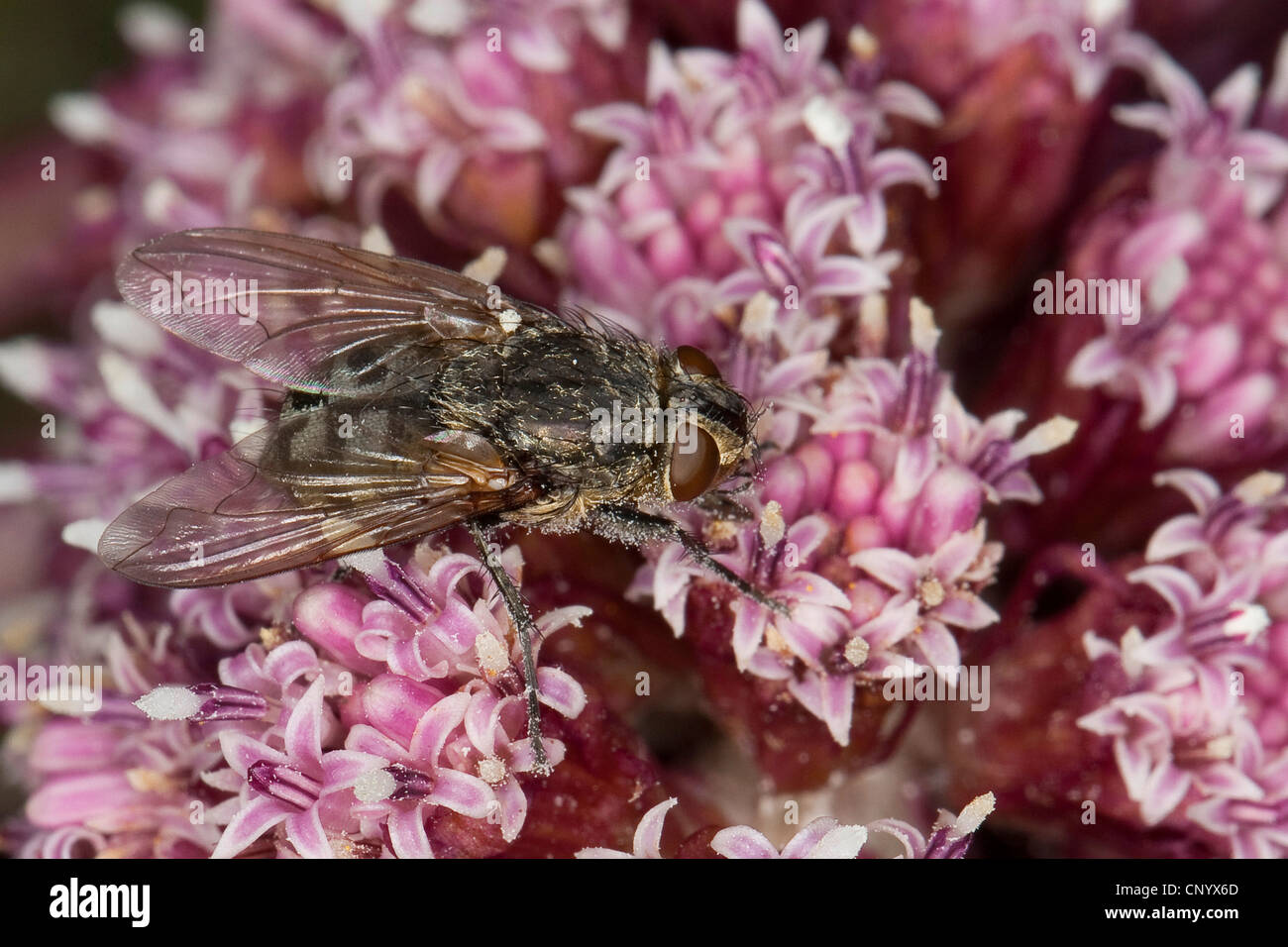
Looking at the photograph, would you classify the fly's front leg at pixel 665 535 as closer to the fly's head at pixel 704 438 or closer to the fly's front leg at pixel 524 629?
the fly's head at pixel 704 438

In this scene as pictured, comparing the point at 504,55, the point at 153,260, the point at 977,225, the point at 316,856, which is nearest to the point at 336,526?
the point at 316,856

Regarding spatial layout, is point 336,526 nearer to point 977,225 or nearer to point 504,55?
point 504,55

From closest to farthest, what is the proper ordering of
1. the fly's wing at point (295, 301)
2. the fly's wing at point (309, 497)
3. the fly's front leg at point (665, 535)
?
the fly's wing at point (309, 497)
the fly's front leg at point (665, 535)
the fly's wing at point (295, 301)

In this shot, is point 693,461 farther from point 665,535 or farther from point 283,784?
point 283,784

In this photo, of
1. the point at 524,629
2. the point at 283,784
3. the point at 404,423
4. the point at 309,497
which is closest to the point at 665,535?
the point at 524,629

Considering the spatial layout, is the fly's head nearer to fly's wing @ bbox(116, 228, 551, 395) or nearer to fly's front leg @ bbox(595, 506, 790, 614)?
fly's front leg @ bbox(595, 506, 790, 614)

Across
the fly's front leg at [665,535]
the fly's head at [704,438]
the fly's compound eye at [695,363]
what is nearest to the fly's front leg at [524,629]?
the fly's front leg at [665,535]

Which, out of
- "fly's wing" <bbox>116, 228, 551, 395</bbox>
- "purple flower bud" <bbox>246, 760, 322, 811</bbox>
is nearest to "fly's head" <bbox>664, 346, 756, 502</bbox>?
"fly's wing" <bbox>116, 228, 551, 395</bbox>
